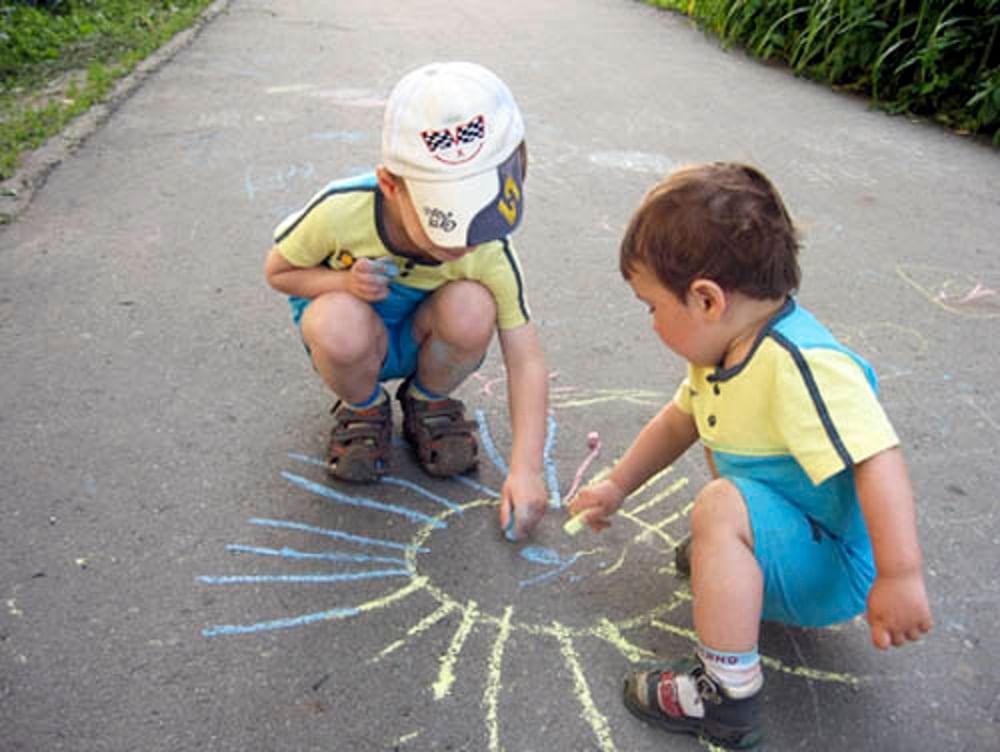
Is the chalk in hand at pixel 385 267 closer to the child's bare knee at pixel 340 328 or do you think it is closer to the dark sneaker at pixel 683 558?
the child's bare knee at pixel 340 328

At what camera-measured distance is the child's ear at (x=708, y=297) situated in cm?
131

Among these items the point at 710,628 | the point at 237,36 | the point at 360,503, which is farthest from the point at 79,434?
the point at 237,36

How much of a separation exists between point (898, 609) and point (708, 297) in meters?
0.51

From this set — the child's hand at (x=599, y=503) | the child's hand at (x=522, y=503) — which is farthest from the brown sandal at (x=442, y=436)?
the child's hand at (x=599, y=503)

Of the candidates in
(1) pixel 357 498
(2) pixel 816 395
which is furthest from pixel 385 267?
(2) pixel 816 395

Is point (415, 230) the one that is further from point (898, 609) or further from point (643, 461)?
point (898, 609)

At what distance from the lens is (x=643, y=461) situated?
5.37 feet

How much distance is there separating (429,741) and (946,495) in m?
1.30

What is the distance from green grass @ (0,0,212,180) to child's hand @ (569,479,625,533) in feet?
8.84

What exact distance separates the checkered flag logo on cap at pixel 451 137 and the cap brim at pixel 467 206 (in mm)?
58

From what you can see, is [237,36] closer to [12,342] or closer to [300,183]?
[300,183]

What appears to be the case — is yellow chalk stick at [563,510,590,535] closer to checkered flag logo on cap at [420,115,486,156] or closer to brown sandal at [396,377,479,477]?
brown sandal at [396,377,479,477]

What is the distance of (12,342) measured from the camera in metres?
2.27

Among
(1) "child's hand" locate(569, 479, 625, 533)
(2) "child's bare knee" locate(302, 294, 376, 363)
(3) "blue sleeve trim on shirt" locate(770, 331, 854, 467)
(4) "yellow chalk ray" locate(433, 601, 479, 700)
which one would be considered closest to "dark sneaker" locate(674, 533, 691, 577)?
(1) "child's hand" locate(569, 479, 625, 533)
